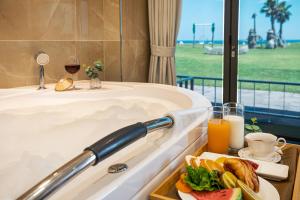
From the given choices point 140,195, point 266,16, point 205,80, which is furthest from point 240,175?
point 205,80

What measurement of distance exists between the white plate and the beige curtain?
2.61 metres

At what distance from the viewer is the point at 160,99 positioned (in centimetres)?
229

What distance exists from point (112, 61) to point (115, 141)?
245cm

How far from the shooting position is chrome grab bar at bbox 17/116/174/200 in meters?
0.62

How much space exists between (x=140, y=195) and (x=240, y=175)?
0.31 m

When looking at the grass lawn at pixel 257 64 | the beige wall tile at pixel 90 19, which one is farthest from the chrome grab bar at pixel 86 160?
the grass lawn at pixel 257 64

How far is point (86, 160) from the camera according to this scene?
714 millimetres

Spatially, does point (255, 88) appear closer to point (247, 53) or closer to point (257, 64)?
point (257, 64)

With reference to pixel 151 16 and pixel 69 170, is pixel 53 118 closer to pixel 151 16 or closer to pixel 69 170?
pixel 69 170

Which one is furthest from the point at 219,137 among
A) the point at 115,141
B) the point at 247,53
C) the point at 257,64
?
the point at 257,64

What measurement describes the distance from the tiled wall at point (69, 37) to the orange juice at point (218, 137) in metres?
1.66

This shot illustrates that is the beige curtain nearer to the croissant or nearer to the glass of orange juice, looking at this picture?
the glass of orange juice

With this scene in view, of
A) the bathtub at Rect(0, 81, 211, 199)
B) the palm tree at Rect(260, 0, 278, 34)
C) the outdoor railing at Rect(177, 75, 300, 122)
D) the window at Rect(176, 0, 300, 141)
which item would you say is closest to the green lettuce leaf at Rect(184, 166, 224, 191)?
the bathtub at Rect(0, 81, 211, 199)

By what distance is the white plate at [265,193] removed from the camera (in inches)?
33.3
